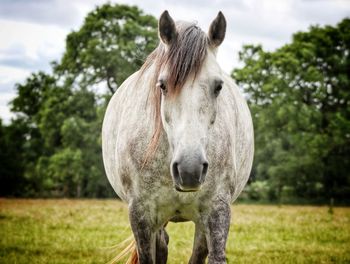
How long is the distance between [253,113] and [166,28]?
25.7m

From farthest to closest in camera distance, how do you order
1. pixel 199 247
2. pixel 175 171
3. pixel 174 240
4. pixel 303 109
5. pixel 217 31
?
pixel 303 109 < pixel 174 240 < pixel 199 247 < pixel 217 31 < pixel 175 171

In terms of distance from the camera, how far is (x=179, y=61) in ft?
10.3

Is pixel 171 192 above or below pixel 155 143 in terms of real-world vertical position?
below

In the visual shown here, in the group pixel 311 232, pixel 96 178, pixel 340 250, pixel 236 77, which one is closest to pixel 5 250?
pixel 340 250

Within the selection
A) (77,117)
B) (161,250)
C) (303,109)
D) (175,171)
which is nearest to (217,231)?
(175,171)

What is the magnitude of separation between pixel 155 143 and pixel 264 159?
26894mm

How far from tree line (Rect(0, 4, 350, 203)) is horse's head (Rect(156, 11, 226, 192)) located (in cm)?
2336

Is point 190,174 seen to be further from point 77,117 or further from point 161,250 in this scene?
point 77,117

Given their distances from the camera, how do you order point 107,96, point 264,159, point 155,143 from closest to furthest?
1. point 155,143
2. point 107,96
3. point 264,159

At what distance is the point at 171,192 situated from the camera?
3.44 m

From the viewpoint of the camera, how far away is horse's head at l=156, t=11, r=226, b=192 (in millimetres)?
2791

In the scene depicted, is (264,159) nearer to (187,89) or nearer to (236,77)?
(236,77)

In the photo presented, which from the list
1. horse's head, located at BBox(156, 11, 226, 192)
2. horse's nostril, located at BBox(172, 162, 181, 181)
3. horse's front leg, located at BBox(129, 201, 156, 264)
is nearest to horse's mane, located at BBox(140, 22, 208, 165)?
horse's head, located at BBox(156, 11, 226, 192)

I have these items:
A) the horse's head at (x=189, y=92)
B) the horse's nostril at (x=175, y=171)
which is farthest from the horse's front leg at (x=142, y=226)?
the horse's nostril at (x=175, y=171)
